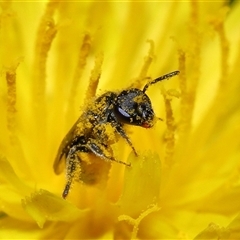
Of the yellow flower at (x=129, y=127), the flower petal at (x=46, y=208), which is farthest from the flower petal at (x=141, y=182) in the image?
the flower petal at (x=46, y=208)

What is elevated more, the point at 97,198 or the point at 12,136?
the point at 12,136

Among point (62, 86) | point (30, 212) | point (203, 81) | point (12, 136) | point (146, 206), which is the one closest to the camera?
point (30, 212)

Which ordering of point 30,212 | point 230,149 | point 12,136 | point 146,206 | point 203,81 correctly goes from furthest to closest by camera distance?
point 203,81
point 230,149
point 12,136
point 146,206
point 30,212

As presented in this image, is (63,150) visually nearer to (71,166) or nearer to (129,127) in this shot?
(71,166)

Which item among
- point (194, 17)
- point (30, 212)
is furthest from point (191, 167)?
point (30, 212)

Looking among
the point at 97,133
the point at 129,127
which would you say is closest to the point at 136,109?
the point at 97,133

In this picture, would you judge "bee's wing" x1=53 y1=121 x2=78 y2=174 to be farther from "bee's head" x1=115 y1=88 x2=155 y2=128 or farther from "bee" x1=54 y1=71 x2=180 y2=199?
"bee's head" x1=115 y1=88 x2=155 y2=128

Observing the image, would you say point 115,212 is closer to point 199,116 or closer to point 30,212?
point 30,212
